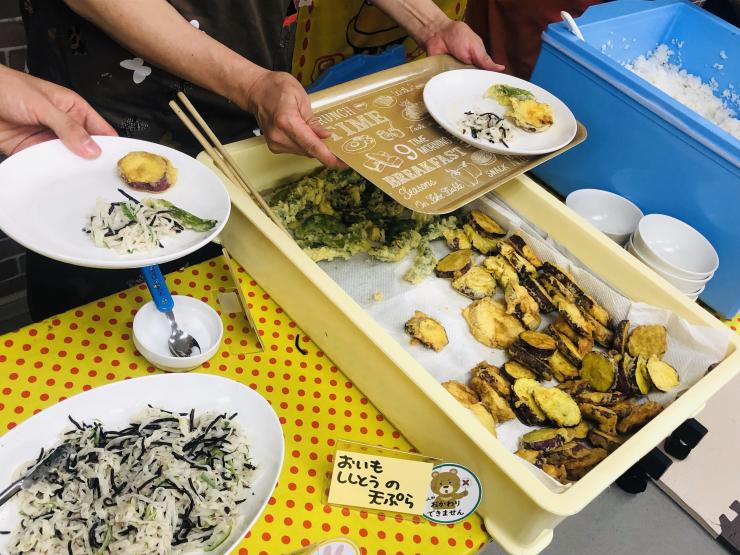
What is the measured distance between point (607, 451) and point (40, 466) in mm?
1194

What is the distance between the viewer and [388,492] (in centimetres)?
126

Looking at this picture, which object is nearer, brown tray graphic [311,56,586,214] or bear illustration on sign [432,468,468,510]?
bear illustration on sign [432,468,468,510]

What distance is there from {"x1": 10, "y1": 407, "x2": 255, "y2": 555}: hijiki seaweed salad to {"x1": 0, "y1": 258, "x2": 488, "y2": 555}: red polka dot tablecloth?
180 mm

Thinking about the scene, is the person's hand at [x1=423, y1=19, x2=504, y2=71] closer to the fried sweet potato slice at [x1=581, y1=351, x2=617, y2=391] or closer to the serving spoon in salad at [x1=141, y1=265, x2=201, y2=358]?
the fried sweet potato slice at [x1=581, y1=351, x2=617, y2=391]

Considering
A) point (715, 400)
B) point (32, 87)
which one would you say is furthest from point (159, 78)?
point (715, 400)

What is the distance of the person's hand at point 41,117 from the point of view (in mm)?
1464

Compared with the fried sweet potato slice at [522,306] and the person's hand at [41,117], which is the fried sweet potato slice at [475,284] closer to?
the fried sweet potato slice at [522,306]

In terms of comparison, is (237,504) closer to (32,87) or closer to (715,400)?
(32,87)

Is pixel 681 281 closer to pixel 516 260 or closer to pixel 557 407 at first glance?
pixel 516 260

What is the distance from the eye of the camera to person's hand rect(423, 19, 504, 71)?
2275mm

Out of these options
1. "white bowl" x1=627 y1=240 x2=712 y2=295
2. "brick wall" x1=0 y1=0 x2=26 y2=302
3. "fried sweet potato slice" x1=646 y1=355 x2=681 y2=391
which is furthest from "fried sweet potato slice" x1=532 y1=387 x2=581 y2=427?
"brick wall" x1=0 y1=0 x2=26 y2=302

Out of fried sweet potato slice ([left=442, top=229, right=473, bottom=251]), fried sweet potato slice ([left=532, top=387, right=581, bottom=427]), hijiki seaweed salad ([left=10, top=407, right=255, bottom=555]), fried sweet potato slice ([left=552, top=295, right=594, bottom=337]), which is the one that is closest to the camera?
hijiki seaweed salad ([left=10, top=407, right=255, bottom=555])

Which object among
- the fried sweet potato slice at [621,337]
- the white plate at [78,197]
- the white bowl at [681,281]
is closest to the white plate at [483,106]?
the white bowl at [681,281]

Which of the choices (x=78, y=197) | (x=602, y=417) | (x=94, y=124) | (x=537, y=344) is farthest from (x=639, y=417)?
(x=94, y=124)
